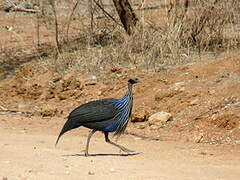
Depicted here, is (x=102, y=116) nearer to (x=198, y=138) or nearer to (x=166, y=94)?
(x=198, y=138)

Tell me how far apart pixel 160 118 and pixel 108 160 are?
366 cm

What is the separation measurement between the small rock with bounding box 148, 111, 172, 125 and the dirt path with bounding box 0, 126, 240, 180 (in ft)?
2.62

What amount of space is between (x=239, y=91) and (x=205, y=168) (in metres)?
4.21

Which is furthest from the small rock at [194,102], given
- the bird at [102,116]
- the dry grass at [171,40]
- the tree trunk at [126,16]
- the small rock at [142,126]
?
the tree trunk at [126,16]

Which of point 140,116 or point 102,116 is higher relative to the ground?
point 102,116

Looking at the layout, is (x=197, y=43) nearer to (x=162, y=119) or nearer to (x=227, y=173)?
(x=162, y=119)

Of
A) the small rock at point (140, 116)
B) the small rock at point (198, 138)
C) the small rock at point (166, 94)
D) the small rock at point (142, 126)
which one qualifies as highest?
the small rock at point (166, 94)

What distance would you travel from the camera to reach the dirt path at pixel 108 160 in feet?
20.7

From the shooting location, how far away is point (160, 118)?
11.1 m

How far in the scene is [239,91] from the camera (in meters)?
11.1

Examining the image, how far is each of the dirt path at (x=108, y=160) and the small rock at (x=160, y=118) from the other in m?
0.80

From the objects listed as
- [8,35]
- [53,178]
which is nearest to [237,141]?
[53,178]

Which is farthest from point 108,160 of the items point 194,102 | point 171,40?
point 171,40

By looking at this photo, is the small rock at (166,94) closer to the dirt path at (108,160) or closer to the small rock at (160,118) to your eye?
the small rock at (160,118)
